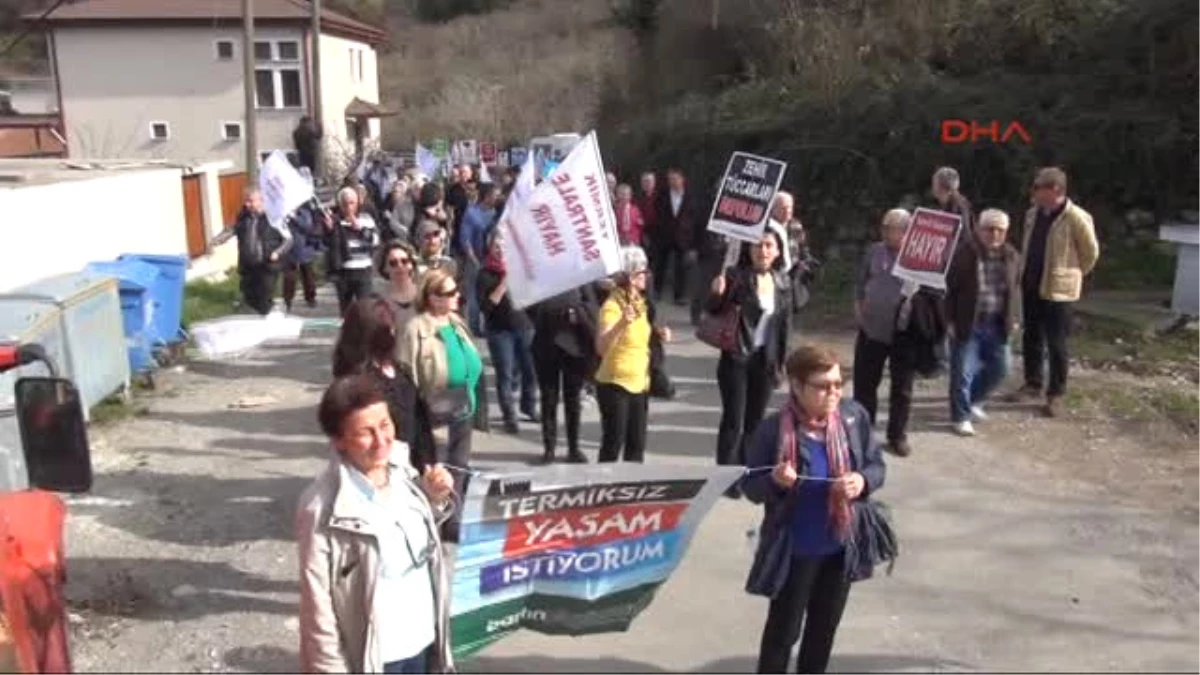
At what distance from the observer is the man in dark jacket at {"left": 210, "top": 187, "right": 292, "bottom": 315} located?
11719 mm

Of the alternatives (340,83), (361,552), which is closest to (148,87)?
(340,83)

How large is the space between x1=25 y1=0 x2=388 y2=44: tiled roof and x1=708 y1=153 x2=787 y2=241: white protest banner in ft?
112

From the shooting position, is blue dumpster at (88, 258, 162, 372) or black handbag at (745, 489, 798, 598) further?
blue dumpster at (88, 258, 162, 372)

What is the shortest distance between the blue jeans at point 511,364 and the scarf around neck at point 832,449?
4.26 meters

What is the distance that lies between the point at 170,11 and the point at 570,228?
38.0 m

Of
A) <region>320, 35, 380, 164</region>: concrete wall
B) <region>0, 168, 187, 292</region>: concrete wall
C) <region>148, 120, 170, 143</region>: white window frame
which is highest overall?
<region>320, 35, 380, 164</region>: concrete wall

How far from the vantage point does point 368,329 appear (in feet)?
15.2

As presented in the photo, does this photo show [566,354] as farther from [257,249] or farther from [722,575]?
[257,249]

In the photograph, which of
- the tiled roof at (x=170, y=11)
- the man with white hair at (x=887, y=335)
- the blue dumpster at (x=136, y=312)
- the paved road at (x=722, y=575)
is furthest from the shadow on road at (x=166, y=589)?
the tiled roof at (x=170, y=11)

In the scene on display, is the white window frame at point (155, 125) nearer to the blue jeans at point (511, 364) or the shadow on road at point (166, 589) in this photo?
the blue jeans at point (511, 364)

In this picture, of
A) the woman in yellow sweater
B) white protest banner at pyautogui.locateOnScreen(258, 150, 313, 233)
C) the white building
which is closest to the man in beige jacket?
the woman in yellow sweater

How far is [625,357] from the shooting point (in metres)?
6.50

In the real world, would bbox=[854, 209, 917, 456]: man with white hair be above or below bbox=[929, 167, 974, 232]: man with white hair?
below

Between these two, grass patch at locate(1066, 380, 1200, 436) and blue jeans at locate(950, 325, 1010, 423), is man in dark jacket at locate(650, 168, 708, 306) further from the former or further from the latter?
blue jeans at locate(950, 325, 1010, 423)
